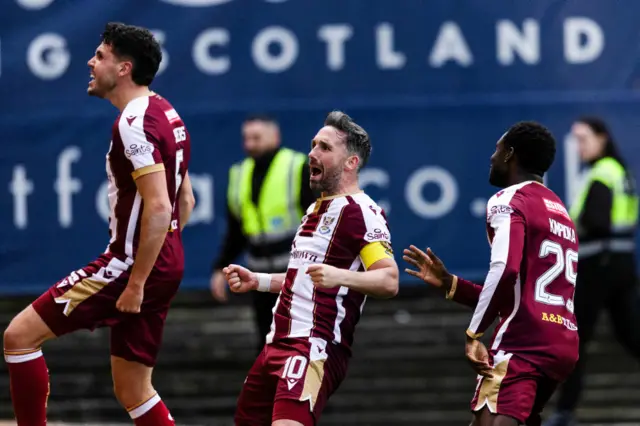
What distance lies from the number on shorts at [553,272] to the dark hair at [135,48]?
6.54 feet

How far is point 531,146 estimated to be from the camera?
210 inches

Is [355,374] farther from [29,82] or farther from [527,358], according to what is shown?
[527,358]

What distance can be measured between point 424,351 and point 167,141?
403 cm

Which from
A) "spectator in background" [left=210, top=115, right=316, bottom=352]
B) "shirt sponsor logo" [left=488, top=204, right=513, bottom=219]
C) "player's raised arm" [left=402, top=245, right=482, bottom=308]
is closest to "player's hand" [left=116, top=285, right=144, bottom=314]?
"player's raised arm" [left=402, top=245, right=482, bottom=308]

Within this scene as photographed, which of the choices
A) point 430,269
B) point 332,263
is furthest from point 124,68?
point 430,269

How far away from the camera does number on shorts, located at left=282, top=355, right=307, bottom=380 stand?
5.07 m

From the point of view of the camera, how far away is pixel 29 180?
8625 millimetres

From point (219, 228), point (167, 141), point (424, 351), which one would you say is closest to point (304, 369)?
point (167, 141)

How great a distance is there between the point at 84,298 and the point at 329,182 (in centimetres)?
127

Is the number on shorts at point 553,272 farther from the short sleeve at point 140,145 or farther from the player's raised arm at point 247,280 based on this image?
the short sleeve at point 140,145

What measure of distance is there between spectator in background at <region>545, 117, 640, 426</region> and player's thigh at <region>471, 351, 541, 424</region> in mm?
3113

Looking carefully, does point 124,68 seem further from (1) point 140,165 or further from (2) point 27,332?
(2) point 27,332

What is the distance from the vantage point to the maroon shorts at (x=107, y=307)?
561 cm

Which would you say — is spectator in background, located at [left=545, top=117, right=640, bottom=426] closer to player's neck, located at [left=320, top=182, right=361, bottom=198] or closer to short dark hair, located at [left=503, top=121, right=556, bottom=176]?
short dark hair, located at [left=503, top=121, right=556, bottom=176]
